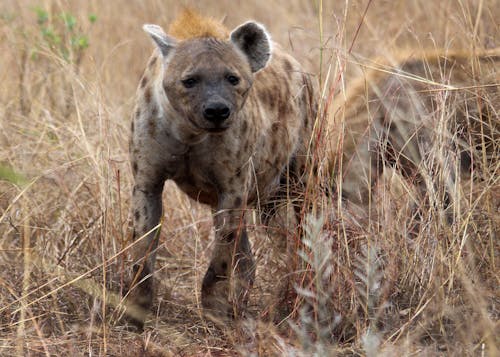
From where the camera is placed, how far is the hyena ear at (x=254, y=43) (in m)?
3.55

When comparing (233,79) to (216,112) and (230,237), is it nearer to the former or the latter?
(216,112)

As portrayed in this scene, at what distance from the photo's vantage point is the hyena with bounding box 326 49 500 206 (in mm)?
3531

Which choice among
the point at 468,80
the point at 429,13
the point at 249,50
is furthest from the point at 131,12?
the point at 249,50

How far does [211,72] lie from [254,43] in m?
0.31

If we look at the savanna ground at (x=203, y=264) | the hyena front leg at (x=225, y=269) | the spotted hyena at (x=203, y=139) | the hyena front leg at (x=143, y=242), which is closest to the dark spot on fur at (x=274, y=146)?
the spotted hyena at (x=203, y=139)

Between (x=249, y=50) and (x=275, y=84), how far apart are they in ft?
1.57

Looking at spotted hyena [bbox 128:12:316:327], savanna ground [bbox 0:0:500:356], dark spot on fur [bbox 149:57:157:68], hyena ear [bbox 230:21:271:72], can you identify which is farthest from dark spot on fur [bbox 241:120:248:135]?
dark spot on fur [bbox 149:57:157:68]

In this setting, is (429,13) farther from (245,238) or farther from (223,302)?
(223,302)

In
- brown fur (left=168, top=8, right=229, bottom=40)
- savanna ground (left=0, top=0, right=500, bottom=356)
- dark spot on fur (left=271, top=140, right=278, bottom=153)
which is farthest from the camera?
dark spot on fur (left=271, top=140, right=278, bottom=153)

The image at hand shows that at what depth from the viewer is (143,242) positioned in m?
3.59

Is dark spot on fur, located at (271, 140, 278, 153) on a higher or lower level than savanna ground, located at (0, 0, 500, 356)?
higher

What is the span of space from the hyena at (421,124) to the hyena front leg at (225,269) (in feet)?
1.40

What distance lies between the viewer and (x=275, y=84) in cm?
405

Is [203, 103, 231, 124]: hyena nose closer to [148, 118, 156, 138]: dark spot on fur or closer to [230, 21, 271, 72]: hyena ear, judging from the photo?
[148, 118, 156, 138]: dark spot on fur
